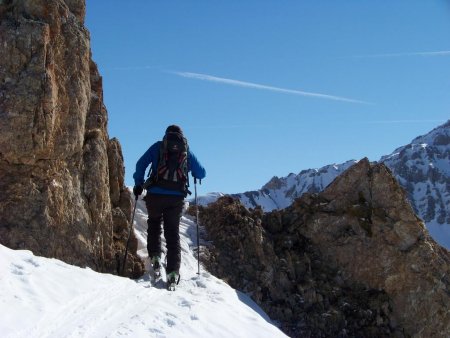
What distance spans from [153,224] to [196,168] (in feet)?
6.32

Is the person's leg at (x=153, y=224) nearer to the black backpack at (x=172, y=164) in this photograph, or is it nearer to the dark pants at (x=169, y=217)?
the dark pants at (x=169, y=217)

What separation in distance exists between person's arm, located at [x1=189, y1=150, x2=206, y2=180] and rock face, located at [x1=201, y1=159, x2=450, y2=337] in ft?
14.5

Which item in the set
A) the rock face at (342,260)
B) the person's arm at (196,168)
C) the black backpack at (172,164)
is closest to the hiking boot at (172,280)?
the black backpack at (172,164)

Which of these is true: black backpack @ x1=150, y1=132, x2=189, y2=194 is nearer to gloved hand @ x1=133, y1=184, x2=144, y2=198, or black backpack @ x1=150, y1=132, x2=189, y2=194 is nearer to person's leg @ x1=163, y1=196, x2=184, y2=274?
person's leg @ x1=163, y1=196, x2=184, y2=274

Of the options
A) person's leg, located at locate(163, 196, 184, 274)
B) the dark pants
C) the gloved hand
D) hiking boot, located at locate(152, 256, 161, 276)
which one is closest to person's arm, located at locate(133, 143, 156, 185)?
the gloved hand

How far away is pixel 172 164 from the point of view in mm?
12828

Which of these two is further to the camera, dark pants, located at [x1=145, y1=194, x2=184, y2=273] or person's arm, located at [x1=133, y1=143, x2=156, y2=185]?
person's arm, located at [x1=133, y1=143, x2=156, y2=185]

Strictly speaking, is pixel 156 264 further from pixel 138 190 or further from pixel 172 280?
pixel 138 190

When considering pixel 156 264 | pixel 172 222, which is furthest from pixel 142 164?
pixel 156 264

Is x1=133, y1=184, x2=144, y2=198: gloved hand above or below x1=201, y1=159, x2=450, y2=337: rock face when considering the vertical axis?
above

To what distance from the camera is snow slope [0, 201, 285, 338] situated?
8.34 m

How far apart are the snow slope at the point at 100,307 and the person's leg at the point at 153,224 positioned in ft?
3.22

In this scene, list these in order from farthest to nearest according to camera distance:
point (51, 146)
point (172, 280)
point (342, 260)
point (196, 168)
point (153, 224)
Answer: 1. point (342, 260)
2. point (196, 168)
3. point (153, 224)
4. point (51, 146)
5. point (172, 280)

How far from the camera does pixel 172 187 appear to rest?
42.0 feet
